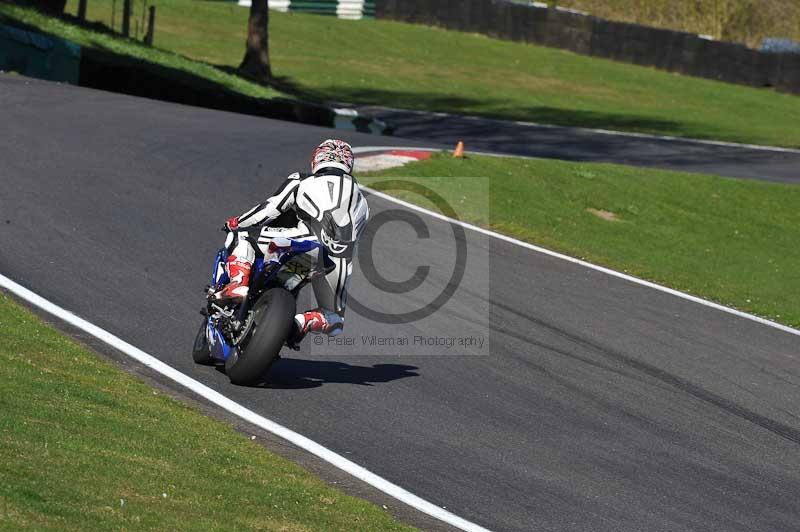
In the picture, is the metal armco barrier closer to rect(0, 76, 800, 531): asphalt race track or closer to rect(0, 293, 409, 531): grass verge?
rect(0, 76, 800, 531): asphalt race track

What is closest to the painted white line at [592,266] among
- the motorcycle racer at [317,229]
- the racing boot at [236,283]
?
the motorcycle racer at [317,229]

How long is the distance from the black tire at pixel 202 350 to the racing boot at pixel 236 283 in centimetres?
49

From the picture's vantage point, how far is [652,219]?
64.6ft

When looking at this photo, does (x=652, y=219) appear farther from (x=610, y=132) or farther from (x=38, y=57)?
(x=610, y=132)

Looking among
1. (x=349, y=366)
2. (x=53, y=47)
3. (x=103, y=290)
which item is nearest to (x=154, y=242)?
(x=103, y=290)

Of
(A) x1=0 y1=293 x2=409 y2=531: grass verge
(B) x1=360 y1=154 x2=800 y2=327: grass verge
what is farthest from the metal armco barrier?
(A) x1=0 y1=293 x2=409 y2=531: grass verge

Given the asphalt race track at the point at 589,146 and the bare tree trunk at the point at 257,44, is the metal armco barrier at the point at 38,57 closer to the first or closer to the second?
the asphalt race track at the point at 589,146

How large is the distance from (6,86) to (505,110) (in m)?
18.3

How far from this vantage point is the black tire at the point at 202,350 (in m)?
9.73

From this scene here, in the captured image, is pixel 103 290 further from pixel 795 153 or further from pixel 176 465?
pixel 795 153

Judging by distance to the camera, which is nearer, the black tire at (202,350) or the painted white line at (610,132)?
the black tire at (202,350)

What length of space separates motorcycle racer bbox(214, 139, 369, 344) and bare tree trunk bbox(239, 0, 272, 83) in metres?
24.5

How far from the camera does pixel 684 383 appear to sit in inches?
433

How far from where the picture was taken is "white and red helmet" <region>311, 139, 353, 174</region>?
941 cm
